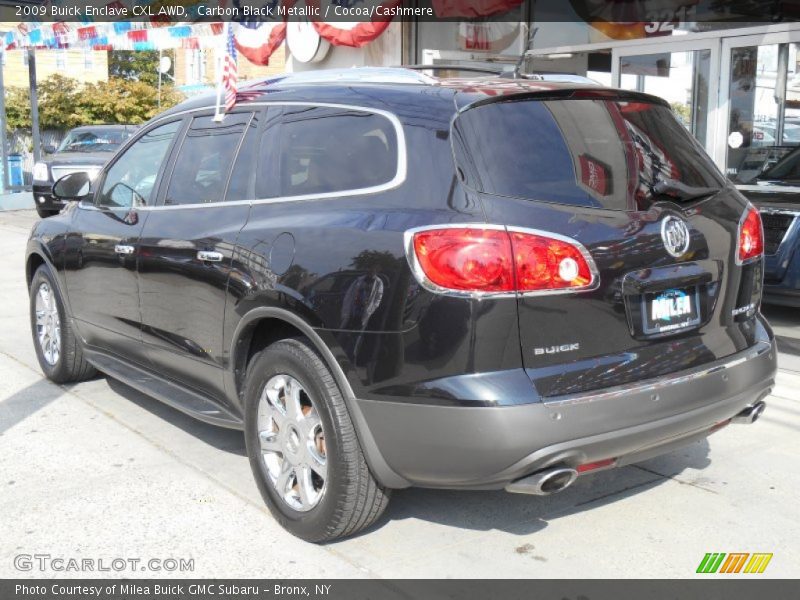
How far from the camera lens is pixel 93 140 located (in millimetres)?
19078

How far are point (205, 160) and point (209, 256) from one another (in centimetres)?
64

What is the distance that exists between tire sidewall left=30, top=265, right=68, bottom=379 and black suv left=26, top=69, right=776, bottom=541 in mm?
1750

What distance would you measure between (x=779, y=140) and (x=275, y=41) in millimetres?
7044

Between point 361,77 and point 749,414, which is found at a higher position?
point 361,77

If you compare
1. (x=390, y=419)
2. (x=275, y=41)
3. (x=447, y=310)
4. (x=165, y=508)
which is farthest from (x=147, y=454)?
(x=275, y=41)

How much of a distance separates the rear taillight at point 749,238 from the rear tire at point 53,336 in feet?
12.7

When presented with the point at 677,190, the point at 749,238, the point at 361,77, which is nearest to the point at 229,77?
the point at 361,77

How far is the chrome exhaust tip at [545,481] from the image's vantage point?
11.0 feet

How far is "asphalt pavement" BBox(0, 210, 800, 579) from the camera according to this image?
147 inches

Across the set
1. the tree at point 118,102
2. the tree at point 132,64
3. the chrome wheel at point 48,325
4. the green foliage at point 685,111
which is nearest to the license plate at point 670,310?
the chrome wheel at point 48,325

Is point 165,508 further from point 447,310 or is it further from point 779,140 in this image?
point 779,140

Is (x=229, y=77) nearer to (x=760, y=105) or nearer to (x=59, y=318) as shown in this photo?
(x=59, y=318)

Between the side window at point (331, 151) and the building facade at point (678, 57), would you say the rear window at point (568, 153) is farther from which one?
the building facade at point (678, 57)

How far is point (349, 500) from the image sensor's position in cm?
367
